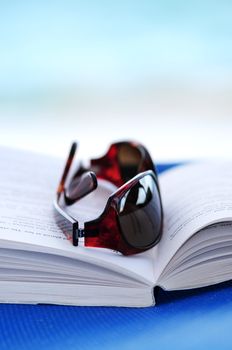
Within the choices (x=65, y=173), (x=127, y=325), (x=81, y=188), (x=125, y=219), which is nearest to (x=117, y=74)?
(x=65, y=173)

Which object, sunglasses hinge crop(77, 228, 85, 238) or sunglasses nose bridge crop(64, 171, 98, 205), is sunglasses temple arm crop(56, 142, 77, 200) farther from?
sunglasses hinge crop(77, 228, 85, 238)

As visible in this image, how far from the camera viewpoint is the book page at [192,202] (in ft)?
1.48

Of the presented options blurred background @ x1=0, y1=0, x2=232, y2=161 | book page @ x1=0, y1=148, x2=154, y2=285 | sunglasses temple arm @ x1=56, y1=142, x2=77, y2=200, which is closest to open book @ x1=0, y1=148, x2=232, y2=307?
book page @ x1=0, y1=148, x2=154, y2=285

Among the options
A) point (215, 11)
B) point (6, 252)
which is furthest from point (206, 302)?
point (215, 11)

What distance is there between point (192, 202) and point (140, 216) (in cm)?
7

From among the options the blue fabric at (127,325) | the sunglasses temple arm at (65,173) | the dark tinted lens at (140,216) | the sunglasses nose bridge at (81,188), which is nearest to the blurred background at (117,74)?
the sunglasses temple arm at (65,173)

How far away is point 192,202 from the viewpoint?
53cm

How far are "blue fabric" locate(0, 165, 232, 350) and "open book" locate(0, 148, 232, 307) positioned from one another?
0.01m

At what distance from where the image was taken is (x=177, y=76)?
183 centimetres

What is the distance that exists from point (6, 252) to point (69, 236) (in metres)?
0.06

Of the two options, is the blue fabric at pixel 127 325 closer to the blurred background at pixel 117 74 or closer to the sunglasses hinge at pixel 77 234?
the sunglasses hinge at pixel 77 234

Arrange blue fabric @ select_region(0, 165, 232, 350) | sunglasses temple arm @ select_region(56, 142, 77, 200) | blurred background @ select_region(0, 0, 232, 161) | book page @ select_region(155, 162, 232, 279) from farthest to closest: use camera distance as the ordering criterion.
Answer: blurred background @ select_region(0, 0, 232, 161) → sunglasses temple arm @ select_region(56, 142, 77, 200) → book page @ select_region(155, 162, 232, 279) → blue fabric @ select_region(0, 165, 232, 350)

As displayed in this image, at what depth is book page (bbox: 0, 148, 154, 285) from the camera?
420mm

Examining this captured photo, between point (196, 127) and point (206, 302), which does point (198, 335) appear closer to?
point (206, 302)
